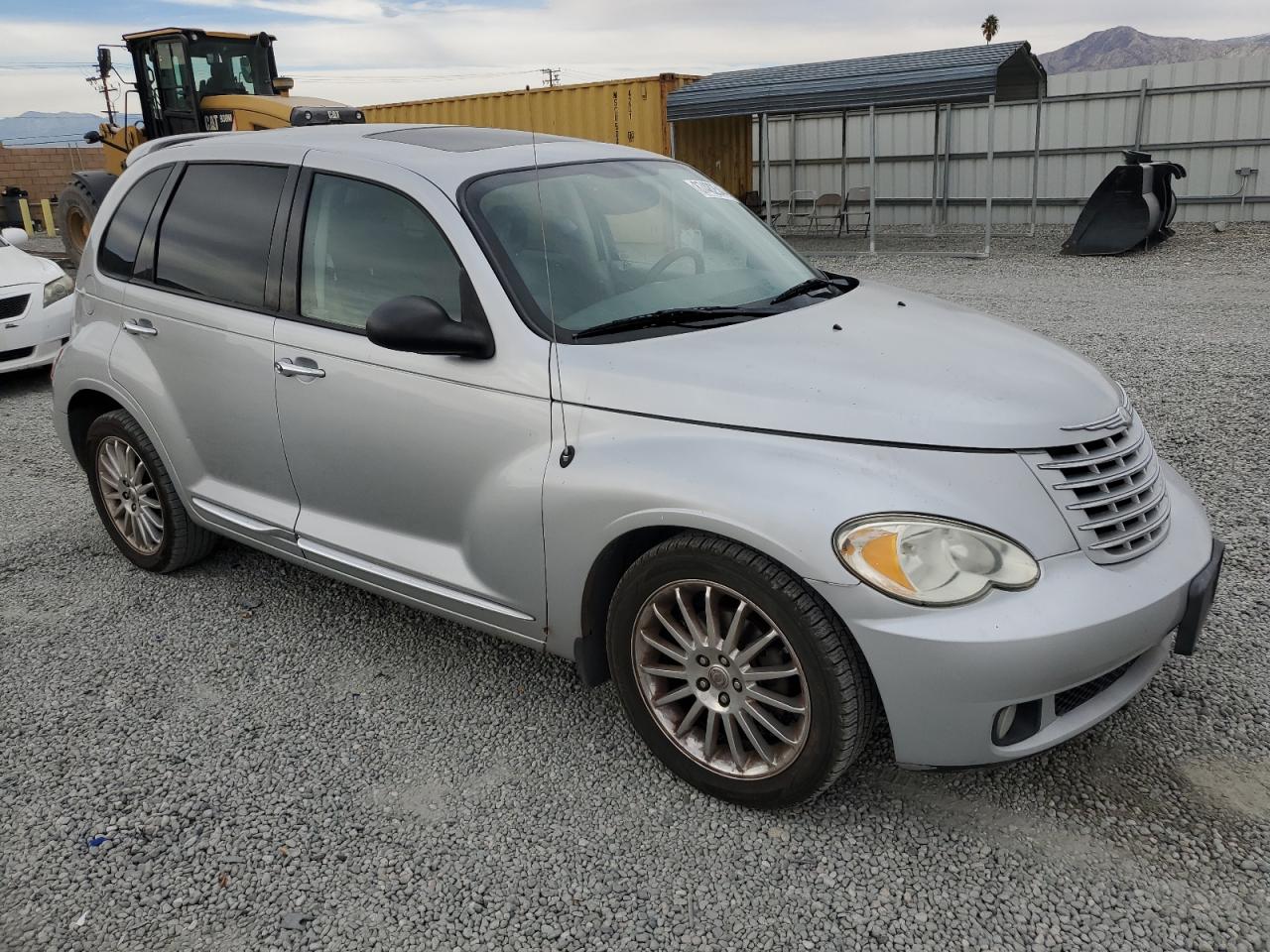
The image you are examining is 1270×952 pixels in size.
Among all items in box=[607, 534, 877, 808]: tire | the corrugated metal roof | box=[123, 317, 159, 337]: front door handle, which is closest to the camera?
box=[607, 534, 877, 808]: tire

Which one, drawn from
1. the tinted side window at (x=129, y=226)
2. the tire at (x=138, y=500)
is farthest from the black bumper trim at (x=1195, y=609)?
the tinted side window at (x=129, y=226)

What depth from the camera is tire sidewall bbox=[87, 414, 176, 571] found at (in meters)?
4.32

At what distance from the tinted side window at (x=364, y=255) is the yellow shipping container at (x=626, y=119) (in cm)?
1405

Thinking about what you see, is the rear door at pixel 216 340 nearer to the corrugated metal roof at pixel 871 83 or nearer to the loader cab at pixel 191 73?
the loader cab at pixel 191 73

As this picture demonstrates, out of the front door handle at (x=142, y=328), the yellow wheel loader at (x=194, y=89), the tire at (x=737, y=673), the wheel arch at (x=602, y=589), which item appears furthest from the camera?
the yellow wheel loader at (x=194, y=89)

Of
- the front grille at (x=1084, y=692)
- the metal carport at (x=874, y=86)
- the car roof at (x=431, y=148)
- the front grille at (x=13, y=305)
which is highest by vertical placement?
the metal carport at (x=874, y=86)

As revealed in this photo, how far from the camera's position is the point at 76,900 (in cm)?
260

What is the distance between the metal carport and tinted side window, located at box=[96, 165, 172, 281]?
12765 mm

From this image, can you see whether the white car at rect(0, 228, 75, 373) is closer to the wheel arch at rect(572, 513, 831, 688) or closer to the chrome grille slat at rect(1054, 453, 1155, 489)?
the wheel arch at rect(572, 513, 831, 688)

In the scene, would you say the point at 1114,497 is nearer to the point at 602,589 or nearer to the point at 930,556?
the point at 930,556

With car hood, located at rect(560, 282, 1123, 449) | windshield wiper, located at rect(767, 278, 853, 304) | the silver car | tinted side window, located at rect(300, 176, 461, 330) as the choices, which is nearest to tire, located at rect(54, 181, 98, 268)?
the silver car

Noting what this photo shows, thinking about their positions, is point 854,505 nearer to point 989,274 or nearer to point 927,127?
point 989,274

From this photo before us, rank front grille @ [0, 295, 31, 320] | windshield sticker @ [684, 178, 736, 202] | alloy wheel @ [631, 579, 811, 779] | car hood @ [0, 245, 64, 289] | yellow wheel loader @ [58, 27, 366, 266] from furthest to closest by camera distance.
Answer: yellow wheel loader @ [58, 27, 366, 266]
car hood @ [0, 245, 64, 289]
front grille @ [0, 295, 31, 320]
windshield sticker @ [684, 178, 736, 202]
alloy wheel @ [631, 579, 811, 779]

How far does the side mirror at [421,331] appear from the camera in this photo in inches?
115
